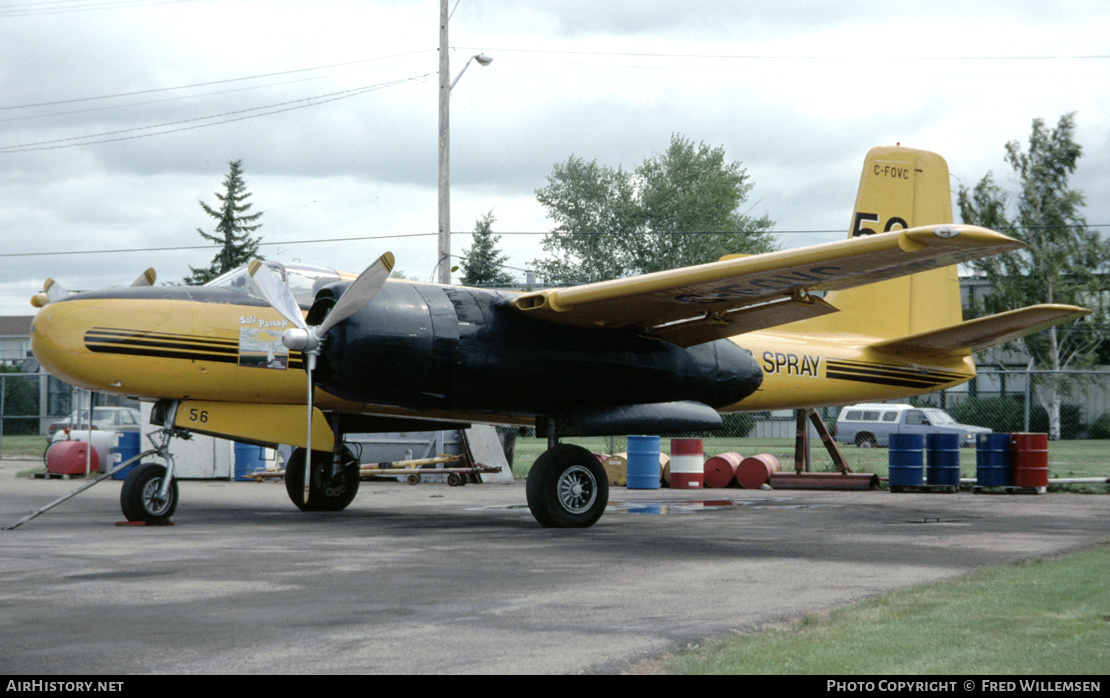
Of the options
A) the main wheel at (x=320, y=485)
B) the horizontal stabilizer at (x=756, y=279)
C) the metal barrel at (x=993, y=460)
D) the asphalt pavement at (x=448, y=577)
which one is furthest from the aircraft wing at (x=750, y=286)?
the metal barrel at (x=993, y=460)

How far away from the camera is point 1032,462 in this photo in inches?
674

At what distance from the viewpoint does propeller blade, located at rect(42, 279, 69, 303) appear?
468 inches

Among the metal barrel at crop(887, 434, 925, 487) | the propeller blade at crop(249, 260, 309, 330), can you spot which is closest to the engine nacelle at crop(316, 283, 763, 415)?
the propeller blade at crop(249, 260, 309, 330)

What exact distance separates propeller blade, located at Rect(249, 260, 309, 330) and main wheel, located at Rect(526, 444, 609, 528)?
3.21m

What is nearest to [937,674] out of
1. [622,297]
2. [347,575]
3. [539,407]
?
[347,575]

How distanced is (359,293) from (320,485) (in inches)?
185

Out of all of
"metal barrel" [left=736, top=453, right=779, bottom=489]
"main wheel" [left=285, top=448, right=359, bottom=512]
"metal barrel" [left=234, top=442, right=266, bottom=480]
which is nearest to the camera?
"main wheel" [left=285, top=448, right=359, bottom=512]

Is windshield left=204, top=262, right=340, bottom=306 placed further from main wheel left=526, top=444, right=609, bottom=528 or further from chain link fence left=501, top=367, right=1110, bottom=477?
chain link fence left=501, top=367, right=1110, bottom=477

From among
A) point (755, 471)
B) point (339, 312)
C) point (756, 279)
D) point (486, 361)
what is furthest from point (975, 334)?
point (339, 312)

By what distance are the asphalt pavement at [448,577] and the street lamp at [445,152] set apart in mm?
7999

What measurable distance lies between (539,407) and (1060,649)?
24.3 feet

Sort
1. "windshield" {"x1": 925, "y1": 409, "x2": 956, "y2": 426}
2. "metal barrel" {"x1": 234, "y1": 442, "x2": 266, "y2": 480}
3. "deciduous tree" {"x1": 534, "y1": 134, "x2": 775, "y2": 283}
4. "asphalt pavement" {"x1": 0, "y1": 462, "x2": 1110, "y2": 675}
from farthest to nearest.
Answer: "deciduous tree" {"x1": 534, "y1": 134, "x2": 775, "y2": 283} → "windshield" {"x1": 925, "y1": 409, "x2": 956, "y2": 426} → "metal barrel" {"x1": 234, "y1": 442, "x2": 266, "y2": 480} → "asphalt pavement" {"x1": 0, "y1": 462, "x2": 1110, "y2": 675}

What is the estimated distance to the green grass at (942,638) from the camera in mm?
4520

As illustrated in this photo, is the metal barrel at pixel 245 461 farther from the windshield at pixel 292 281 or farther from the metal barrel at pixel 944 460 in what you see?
the metal barrel at pixel 944 460
